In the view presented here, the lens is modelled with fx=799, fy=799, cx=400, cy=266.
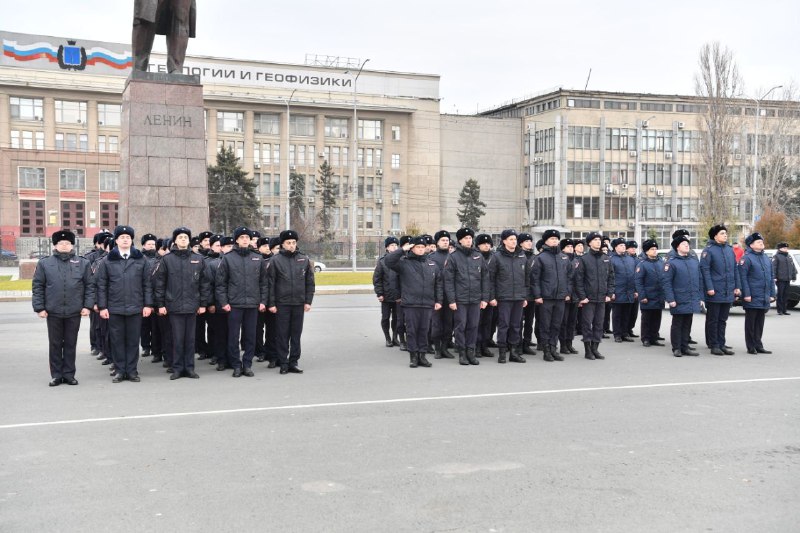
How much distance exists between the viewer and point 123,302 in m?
10.4

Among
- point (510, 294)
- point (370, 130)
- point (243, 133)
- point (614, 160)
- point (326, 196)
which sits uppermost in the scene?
point (370, 130)

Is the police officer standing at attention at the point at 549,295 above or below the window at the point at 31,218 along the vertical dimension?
below

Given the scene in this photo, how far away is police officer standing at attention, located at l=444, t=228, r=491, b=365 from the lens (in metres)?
12.1

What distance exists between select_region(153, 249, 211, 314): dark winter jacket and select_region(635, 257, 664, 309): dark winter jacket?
8127 millimetres

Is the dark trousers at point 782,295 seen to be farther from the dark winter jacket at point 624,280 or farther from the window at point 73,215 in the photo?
the window at point 73,215

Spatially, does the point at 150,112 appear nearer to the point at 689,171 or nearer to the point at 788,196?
the point at 788,196

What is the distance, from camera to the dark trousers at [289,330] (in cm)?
1109

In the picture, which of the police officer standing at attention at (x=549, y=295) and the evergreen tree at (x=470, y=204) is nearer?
the police officer standing at attention at (x=549, y=295)

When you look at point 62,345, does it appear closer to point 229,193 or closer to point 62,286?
point 62,286

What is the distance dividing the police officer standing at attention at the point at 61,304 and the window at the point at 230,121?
72.3 m

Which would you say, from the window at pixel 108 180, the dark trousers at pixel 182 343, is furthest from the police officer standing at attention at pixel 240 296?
the window at pixel 108 180

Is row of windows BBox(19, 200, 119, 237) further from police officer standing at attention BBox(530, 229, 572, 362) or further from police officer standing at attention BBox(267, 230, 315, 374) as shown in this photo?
police officer standing at attention BBox(530, 229, 572, 362)

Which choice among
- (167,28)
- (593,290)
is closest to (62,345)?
(593,290)

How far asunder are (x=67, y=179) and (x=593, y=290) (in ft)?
237
